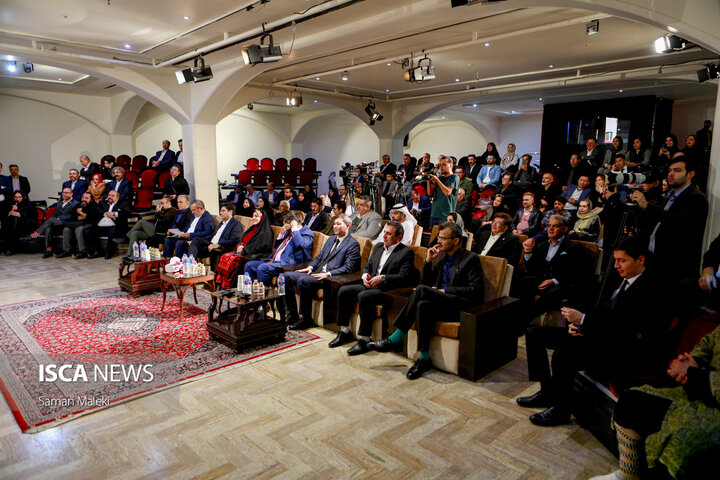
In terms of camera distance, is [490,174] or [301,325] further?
[490,174]

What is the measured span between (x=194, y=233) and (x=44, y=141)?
739 cm

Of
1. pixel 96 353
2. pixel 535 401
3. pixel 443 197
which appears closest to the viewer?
pixel 535 401

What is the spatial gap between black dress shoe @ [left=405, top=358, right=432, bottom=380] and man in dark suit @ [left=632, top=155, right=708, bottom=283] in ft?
6.29

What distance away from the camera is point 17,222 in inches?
334

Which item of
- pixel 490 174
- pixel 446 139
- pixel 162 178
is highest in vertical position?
pixel 446 139

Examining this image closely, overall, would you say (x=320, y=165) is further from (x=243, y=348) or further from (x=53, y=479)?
(x=53, y=479)

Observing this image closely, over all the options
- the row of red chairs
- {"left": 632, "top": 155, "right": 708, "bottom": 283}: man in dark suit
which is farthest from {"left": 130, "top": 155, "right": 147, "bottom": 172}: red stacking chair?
{"left": 632, "top": 155, "right": 708, "bottom": 283}: man in dark suit

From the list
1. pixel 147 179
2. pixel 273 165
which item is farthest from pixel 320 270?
pixel 273 165

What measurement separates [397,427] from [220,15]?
494 centimetres

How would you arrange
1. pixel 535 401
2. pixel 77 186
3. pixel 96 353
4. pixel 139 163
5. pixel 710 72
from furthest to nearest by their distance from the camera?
pixel 139 163 → pixel 77 186 → pixel 710 72 → pixel 96 353 → pixel 535 401

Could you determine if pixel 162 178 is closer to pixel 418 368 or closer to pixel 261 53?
pixel 261 53

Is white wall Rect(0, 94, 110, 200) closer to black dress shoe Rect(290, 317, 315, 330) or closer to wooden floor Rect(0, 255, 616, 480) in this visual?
black dress shoe Rect(290, 317, 315, 330)

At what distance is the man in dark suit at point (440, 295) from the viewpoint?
3.65 meters

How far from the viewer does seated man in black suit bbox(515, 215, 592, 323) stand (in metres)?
4.20
